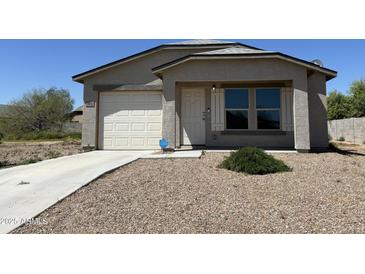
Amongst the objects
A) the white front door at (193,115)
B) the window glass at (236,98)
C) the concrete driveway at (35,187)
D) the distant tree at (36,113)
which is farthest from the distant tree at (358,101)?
the distant tree at (36,113)

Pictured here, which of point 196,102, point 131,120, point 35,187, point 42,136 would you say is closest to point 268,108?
point 196,102

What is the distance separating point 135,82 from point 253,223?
9.31m

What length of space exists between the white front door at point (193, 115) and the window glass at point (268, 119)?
2454 mm

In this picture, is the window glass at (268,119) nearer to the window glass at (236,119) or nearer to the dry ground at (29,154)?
the window glass at (236,119)

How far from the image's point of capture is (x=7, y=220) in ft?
10.2

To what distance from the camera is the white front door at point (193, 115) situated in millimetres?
10547

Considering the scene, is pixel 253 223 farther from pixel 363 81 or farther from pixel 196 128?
pixel 363 81

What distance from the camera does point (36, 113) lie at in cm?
2697

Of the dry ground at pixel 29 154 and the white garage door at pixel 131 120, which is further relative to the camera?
the white garage door at pixel 131 120

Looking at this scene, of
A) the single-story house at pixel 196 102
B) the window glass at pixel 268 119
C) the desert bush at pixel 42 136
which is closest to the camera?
the single-story house at pixel 196 102

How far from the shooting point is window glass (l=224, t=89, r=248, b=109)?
1023 centimetres

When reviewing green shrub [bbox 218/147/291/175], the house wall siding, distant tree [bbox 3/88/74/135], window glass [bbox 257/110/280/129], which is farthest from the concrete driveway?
distant tree [bbox 3/88/74/135]

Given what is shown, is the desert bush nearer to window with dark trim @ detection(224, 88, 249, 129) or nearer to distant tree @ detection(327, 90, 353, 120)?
window with dark trim @ detection(224, 88, 249, 129)

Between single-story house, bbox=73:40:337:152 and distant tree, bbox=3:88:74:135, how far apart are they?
64.9ft
